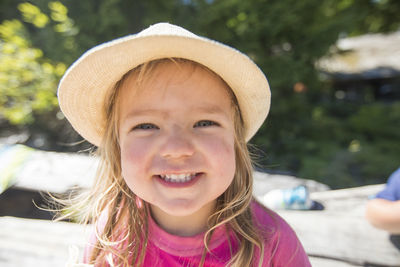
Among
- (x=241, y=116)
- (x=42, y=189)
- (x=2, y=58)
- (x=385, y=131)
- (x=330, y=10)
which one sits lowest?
(x=385, y=131)

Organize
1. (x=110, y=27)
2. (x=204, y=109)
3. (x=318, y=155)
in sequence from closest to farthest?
(x=204, y=109), (x=110, y=27), (x=318, y=155)

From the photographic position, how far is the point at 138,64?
1.01 m

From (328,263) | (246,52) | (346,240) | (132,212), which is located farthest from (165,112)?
(246,52)

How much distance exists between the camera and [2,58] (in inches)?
199

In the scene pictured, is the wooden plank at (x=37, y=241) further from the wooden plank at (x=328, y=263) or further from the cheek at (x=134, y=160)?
the wooden plank at (x=328, y=263)

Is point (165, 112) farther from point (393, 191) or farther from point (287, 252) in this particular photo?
point (393, 191)

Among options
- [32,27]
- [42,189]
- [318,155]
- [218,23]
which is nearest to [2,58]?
[32,27]

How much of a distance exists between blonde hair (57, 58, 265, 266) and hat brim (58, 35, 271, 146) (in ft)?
0.16

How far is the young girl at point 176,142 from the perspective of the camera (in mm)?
976

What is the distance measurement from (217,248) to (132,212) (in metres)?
0.40

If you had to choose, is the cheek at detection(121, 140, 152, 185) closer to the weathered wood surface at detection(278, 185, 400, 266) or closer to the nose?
the nose

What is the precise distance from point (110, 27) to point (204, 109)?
561 centimetres

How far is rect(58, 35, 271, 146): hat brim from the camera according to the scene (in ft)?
3.01

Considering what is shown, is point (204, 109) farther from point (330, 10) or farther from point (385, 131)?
point (385, 131)
